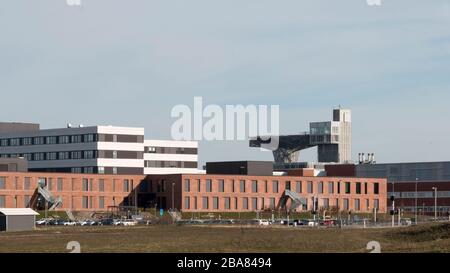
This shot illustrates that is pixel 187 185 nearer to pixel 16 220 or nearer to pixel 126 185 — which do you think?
pixel 126 185

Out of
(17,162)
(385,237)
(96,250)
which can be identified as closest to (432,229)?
(385,237)

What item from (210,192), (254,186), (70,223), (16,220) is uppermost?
(254,186)

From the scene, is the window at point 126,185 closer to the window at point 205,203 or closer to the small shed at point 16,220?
the window at point 205,203

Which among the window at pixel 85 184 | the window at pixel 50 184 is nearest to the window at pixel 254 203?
the window at pixel 85 184

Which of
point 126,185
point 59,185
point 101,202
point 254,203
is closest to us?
point 59,185

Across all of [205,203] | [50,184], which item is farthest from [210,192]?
[50,184]

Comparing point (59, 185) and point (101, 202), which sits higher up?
point (59, 185)

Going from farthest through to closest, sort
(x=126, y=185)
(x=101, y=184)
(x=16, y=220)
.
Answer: (x=126, y=185) → (x=101, y=184) → (x=16, y=220)

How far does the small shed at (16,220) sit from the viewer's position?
129000 mm

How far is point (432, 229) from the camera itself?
89.6 meters

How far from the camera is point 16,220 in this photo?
13112 cm
